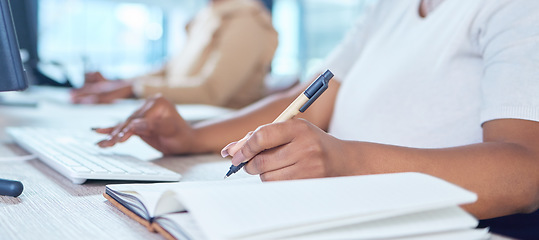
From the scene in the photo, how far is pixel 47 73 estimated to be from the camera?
2.59m

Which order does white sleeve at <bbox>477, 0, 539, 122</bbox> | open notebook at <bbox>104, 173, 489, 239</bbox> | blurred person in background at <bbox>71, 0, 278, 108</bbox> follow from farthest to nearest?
blurred person in background at <bbox>71, 0, 278, 108</bbox> → white sleeve at <bbox>477, 0, 539, 122</bbox> → open notebook at <bbox>104, 173, 489, 239</bbox>

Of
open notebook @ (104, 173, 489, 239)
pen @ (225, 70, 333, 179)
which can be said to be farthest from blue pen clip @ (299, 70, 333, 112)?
open notebook @ (104, 173, 489, 239)

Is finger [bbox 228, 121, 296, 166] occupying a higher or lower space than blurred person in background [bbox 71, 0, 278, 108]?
lower

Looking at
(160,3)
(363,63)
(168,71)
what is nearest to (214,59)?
(168,71)

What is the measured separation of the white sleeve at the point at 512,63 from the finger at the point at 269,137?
30 cm

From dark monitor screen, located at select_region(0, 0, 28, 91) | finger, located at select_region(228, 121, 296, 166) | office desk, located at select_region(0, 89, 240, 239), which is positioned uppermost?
dark monitor screen, located at select_region(0, 0, 28, 91)

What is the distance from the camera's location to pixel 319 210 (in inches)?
15.8

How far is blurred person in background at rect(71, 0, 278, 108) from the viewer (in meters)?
2.27

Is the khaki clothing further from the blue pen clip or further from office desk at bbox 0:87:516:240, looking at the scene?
the blue pen clip

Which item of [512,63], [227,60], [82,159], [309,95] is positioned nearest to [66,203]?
[82,159]

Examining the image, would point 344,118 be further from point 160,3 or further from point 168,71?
point 160,3

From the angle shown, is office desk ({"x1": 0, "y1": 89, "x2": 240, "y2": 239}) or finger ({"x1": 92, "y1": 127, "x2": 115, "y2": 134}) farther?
finger ({"x1": 92, "y1": 127, "x2": 115, "y2": 134})

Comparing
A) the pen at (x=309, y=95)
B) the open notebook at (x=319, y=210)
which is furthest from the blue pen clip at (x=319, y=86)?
the open notebook at (x=319, y=210)

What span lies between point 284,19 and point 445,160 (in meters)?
6.93
